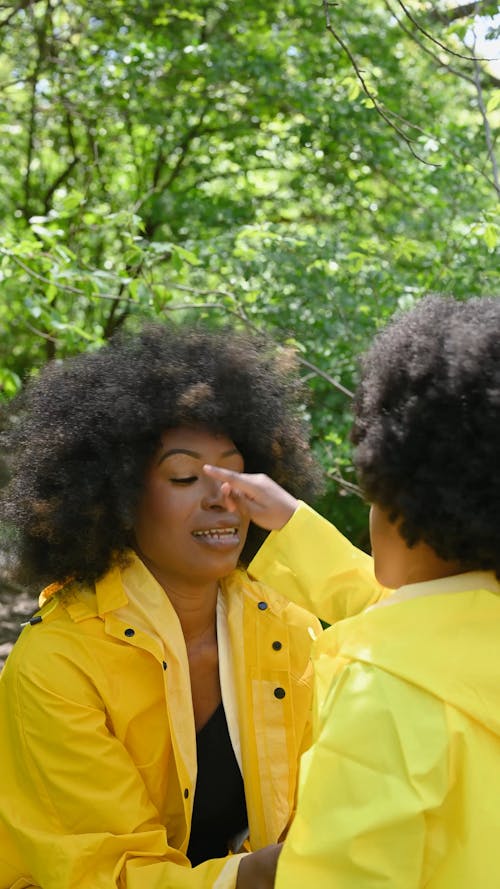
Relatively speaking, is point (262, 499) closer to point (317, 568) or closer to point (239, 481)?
point (239, 481)

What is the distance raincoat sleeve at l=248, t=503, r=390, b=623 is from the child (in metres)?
0.29

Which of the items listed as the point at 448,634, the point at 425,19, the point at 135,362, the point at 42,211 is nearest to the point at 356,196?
the point at 425,19

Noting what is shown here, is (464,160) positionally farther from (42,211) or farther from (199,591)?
(42,211)

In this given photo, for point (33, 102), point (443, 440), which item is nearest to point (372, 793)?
point (443, 440)

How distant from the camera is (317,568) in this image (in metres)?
2.20

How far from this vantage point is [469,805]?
158 cm

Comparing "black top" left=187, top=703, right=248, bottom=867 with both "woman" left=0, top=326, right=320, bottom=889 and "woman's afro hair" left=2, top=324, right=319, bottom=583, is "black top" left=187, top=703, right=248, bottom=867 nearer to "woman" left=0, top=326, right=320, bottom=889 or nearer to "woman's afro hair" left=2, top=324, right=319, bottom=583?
"woman" left=0, top=326, right=320, bottom=889

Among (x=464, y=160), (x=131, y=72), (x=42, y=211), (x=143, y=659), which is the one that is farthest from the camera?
(x=42, y=211)

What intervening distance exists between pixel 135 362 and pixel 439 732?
1393mm

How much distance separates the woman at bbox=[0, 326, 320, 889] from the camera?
2.29m

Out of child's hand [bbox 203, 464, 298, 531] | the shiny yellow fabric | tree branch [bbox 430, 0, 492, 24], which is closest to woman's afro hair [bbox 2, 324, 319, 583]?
the shiny yellow fabric

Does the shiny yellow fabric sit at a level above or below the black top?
above

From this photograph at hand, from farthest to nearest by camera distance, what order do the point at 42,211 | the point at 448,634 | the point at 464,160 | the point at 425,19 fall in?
1. the point at 42,211
2. the point at 425,19
3. the point at 464,160
4. the point at 448,634

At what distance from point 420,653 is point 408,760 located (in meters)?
0.17
